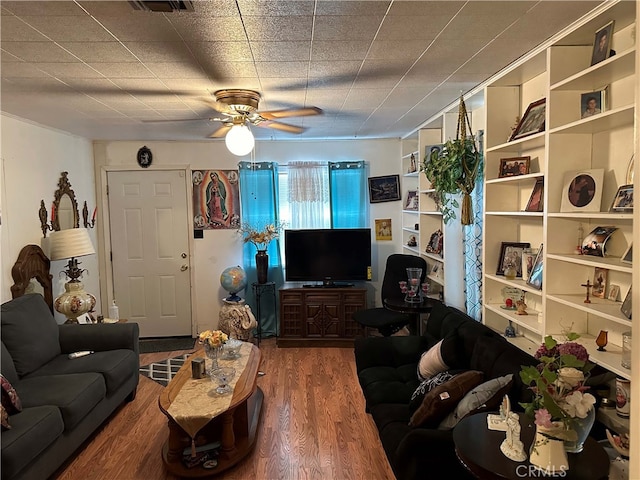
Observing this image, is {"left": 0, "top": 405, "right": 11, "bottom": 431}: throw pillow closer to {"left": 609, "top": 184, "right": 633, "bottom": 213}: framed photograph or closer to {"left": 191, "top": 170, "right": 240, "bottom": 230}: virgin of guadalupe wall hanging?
{"left": 609, "top": 184, "right": 633, "bottom": 213}: framed photograph

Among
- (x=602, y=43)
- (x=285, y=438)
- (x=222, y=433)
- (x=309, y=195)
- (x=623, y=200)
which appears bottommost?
(x=285, y=438)

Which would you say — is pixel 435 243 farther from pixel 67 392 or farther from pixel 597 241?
pixel 67 392

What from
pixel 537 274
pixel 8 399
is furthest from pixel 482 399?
pixel 8 399

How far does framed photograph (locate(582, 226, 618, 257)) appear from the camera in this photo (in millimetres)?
2123

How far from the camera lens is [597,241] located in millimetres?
2164

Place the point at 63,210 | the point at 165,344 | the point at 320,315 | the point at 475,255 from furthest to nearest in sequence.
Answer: the point at 165,344, the point at 320,315, the point at 63,210, the point at 475,255

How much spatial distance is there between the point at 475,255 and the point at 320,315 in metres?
2.18

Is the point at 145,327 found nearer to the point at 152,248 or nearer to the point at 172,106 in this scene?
the point at 152,248

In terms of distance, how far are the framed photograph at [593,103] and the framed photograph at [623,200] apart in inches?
16.4

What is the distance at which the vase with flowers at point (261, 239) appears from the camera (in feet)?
17.0

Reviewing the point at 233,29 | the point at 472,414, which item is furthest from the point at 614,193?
the point at 233,29


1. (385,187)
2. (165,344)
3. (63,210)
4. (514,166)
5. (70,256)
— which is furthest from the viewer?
(385,187)

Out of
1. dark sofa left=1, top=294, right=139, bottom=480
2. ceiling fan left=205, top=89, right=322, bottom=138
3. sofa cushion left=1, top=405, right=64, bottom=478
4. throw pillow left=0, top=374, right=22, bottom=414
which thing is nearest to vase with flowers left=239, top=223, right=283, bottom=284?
dark sofa left=1, top=294, right=139, bottom=480

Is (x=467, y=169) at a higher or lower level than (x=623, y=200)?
higher
